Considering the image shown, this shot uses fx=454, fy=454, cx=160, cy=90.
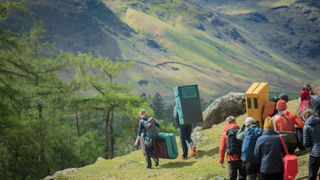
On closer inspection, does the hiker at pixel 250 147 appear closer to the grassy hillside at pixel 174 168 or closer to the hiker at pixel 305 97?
the grassy hillside at pixel 174 168

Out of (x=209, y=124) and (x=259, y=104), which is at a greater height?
(x=259, y=104)

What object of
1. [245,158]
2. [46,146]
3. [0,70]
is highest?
[0,70]

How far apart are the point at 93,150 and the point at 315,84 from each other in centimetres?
3600

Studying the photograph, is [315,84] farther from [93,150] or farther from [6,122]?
[93,150]

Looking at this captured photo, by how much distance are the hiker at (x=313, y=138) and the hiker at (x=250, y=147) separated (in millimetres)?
1619

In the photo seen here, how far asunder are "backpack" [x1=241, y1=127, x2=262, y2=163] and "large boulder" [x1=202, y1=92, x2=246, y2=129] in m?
18.8

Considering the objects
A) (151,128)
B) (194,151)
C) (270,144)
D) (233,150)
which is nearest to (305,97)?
(194,151)

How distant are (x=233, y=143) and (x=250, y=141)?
4.48ft

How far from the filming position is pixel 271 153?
1228cm

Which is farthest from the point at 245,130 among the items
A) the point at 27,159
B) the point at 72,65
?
the point at 72,65

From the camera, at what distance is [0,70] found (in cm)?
2338

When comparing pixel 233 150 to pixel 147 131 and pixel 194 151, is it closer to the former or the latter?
pixel 147 131

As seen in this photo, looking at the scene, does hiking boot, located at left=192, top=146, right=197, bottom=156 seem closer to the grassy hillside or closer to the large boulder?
the grassy hillside

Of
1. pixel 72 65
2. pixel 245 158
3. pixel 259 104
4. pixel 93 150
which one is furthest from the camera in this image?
pixel 93 150
